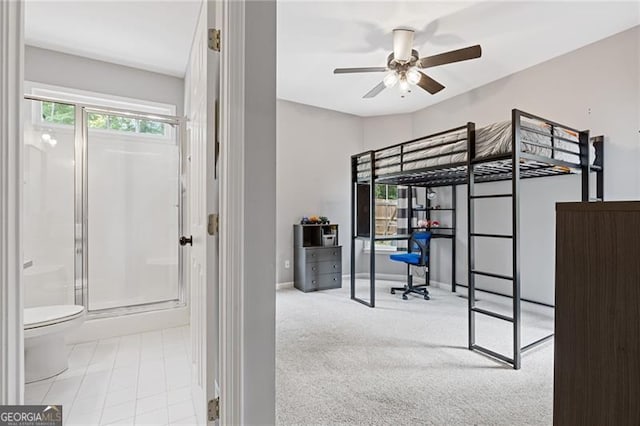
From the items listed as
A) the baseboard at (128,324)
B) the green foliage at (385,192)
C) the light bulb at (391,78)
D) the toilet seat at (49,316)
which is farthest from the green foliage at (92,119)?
the green foliage at (385,192)

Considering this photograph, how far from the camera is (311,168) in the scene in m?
5.22

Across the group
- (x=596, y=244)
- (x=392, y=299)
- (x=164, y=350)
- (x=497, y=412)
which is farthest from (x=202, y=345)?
(x=392, y=299)

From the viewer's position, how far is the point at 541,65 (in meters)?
3.53

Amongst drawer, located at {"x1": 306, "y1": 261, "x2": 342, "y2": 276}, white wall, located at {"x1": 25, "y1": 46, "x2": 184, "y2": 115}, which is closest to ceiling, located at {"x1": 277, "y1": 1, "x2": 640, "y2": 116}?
white wall, located at {"x1": 25, "y1": 46, "x2": 184, "y2": 115}

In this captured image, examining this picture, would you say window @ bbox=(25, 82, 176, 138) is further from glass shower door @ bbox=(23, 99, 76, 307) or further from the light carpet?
the light carpet

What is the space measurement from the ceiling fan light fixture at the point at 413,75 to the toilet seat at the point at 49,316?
343 cm

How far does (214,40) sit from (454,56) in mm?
2091

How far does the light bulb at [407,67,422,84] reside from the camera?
301cm

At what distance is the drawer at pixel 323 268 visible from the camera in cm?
472

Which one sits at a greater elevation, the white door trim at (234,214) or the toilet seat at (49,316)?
the white door trim at (234,214)

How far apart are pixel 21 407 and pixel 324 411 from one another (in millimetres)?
1410

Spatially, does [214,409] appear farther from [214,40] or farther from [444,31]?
[444,31]

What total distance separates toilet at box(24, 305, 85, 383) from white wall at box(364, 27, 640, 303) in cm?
443

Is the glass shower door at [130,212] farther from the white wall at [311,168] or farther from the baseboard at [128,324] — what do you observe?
the white wall at [311,168]
